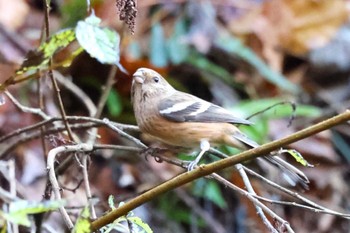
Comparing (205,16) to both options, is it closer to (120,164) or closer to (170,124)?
(120,164)

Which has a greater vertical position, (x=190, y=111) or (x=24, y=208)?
(x=24, y=208)

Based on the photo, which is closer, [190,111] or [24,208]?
[24,208]

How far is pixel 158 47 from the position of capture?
335cm

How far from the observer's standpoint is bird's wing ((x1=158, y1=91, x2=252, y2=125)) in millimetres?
2031

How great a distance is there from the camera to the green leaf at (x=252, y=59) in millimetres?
3527

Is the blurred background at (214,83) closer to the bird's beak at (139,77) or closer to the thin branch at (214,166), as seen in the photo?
the bird's beak at (139,77)

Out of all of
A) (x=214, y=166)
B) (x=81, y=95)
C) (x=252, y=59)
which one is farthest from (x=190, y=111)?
(x=252, y=59)

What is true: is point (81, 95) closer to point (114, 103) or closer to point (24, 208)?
point (114, 103)

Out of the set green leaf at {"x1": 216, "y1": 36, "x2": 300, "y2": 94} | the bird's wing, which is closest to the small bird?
the bird's wing

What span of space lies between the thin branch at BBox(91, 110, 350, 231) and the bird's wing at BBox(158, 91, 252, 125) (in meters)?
0.98

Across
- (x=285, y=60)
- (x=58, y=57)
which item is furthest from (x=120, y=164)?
(x=285, y=60)

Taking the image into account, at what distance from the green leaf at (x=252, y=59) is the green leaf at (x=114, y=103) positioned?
2.55ft

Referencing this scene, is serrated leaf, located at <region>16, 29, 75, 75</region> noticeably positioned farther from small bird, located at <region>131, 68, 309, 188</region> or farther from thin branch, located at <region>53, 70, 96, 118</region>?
thin branch, located at <region>53, 70, 96, 118</region>

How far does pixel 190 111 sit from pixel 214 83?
1348 mm
